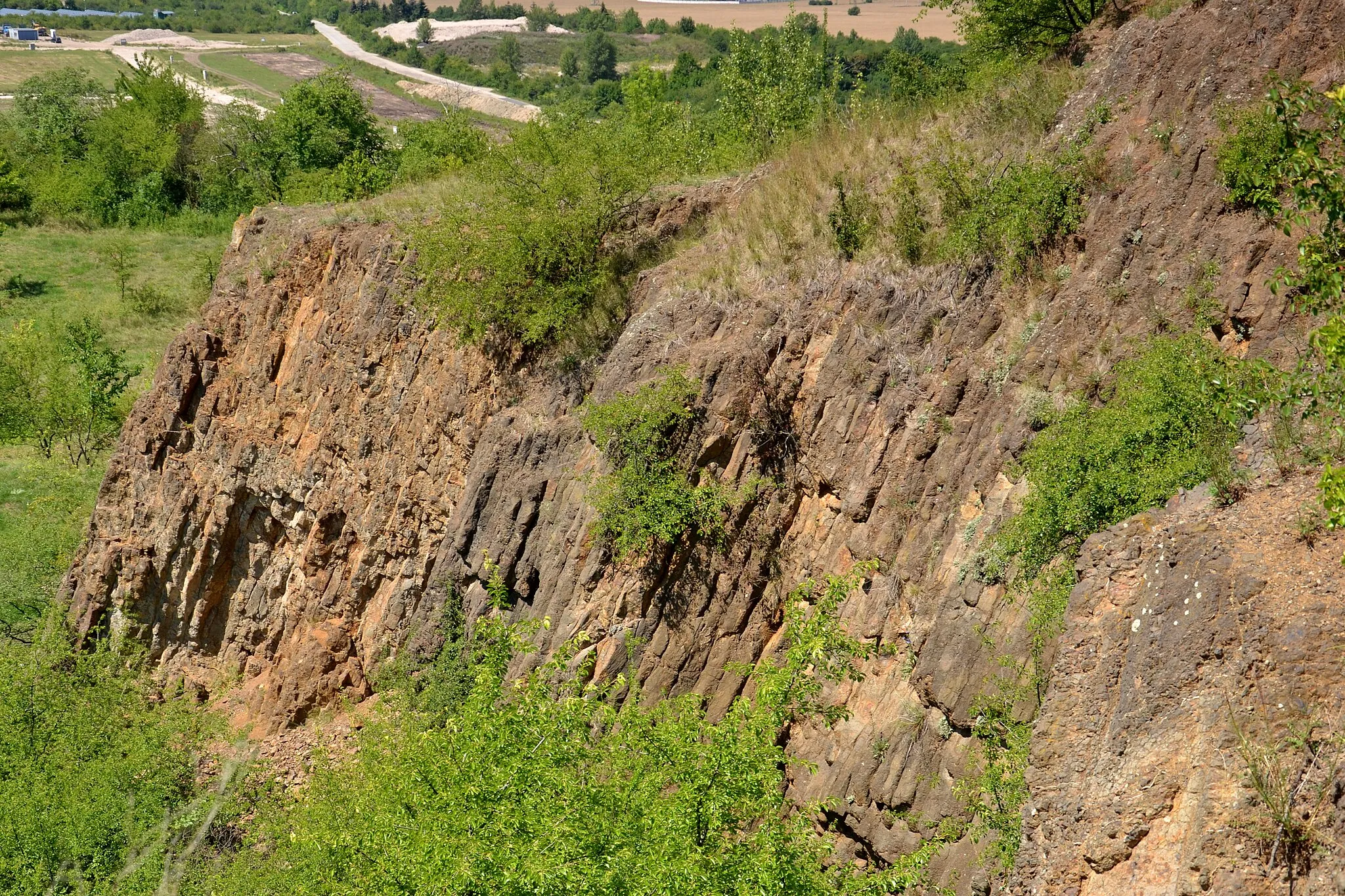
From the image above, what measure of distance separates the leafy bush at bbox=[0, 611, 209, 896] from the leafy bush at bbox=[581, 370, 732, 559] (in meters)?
9.38

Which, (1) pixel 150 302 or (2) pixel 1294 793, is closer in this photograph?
(2) pixel 1294 793

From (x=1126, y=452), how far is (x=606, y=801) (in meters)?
6.41

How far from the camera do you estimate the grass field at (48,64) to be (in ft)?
332

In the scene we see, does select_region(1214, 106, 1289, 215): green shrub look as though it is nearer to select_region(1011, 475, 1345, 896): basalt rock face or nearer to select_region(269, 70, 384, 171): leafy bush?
select_region(1011, 475, 1345, 896): basalt rock face

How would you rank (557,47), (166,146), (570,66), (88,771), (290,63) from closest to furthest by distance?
(88,771) → (166,146) → (570,66) → (290,63) → (557,47)

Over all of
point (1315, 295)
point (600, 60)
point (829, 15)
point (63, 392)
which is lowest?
point (63, 392)

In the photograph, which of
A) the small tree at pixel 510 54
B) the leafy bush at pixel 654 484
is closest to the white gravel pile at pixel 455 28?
the small tree at pixel 510 54

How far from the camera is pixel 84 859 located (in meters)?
17.7

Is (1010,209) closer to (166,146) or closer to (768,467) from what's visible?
(768,467)

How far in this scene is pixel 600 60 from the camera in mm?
100062

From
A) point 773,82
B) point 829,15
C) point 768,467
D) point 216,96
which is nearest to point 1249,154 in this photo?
point 768,467

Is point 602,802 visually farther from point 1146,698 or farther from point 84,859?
point 84,859

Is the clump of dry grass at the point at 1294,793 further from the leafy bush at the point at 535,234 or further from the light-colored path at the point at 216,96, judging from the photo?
the light-colored path at the point at 216,96

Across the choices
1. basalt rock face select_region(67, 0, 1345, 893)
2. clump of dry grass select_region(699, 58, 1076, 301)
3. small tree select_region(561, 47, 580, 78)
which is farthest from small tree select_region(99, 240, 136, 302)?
small tree select_region(561, 47, 580, 78)
